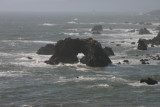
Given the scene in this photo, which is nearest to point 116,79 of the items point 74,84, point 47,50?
point 74,84

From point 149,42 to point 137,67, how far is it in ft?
151

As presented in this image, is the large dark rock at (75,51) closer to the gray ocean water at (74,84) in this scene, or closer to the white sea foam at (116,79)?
Result: the gray ocean water at (74,84)

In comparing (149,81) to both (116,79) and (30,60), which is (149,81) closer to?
(116,79)

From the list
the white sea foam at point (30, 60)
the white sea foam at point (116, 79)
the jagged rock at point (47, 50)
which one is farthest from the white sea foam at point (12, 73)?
the jagged rock at point (47, 50)

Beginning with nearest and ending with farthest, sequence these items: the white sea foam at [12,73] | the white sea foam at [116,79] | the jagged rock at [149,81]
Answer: the jagged rock at [149,81] → the white sea foam at [116,79] → the white sea foam at [12,73]

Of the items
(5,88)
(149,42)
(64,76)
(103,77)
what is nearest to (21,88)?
(5,88)

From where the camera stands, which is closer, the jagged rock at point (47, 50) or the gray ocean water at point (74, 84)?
the gray ocean water at point (74, 84)

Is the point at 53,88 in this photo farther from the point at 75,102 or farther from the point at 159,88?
the point at 159,88

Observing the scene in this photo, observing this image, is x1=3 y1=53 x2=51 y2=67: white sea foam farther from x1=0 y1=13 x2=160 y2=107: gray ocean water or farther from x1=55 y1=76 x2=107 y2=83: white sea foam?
x1=55 y1=76 x2=107 y2=83: white sea foam

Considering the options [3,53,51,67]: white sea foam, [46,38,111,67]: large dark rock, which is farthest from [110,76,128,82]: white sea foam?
[3,53,51,67]: white sea foam

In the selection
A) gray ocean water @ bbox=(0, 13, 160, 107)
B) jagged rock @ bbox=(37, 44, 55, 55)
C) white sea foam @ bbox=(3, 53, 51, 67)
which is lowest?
gray ocean water @ bbox=(0, 13, 160, 107)

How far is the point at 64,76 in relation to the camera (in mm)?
69375

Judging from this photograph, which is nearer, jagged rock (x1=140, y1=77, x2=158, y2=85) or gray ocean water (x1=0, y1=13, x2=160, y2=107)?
gray ocean water (x1=0, y1=13, x2=160, y2=107)

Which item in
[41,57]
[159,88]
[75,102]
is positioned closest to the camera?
[75,102]
